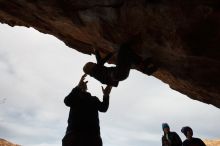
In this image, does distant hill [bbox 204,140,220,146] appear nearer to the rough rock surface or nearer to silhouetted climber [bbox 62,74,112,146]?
the rough rock surface

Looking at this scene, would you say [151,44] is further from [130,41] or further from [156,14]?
[156,14]

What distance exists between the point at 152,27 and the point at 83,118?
325 cm

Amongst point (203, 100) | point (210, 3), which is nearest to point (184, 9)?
point (210, 3)

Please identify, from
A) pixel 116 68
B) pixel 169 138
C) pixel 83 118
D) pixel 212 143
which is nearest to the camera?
pixel 83 118

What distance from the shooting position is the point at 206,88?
11539 millimetres

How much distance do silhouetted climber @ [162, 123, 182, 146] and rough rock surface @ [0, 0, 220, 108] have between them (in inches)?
76.2

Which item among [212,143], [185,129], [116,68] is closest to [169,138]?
[185,129]

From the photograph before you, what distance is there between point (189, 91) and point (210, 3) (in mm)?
6447

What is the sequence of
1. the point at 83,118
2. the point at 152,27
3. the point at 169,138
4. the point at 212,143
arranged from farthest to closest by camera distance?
1. the point at 212,143
2. the point at 169,138
3. the point at 152,27
4. the point at 83,118

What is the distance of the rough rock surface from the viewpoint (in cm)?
828

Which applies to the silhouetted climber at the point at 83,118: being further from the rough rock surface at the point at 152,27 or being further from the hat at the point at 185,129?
the hat at the point at 185,129

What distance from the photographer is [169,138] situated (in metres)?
12.6

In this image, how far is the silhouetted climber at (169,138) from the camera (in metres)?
12.6

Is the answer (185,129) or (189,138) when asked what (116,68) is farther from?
(189,138)
